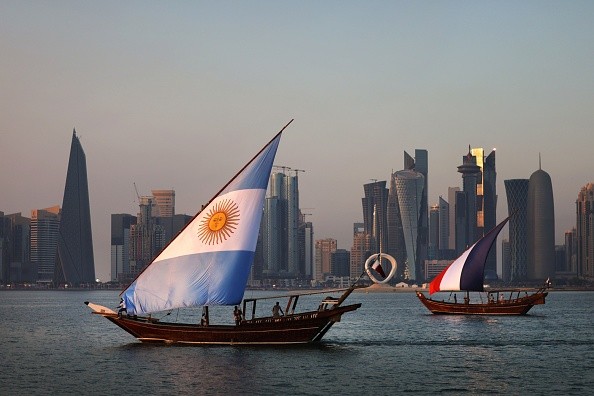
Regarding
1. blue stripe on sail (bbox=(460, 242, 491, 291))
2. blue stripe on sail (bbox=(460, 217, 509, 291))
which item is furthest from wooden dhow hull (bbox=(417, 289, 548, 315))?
blue stripe on sail (bbox=(460, 242, 491, 291))

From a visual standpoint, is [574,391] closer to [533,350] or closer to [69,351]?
[533,350]

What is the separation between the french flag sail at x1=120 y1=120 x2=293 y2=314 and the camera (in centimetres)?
5903

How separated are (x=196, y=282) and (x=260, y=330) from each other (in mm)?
5517

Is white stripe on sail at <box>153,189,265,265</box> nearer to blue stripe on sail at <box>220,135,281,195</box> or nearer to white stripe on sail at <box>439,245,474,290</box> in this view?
blue stripe on sail at <box>220,135,281,195</box>

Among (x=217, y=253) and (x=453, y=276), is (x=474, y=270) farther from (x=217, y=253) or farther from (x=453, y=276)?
(x=217, y=253)

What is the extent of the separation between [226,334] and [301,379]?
10957mm

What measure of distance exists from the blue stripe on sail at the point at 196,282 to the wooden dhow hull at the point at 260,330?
3.41m

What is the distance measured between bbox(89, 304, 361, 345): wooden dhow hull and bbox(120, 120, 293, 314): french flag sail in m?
3.40

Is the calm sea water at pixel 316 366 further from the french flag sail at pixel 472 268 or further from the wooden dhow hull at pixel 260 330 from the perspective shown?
the french flag sail at pixel 472 268

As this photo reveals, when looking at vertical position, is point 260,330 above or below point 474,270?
below

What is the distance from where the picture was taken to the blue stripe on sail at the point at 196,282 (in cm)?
5906

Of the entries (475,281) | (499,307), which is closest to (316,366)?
(475,281)

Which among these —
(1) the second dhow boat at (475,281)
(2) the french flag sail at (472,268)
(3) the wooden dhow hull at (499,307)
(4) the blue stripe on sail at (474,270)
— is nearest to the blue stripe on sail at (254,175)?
(1) the second dhow boat at (475,281)

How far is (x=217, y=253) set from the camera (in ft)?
195
